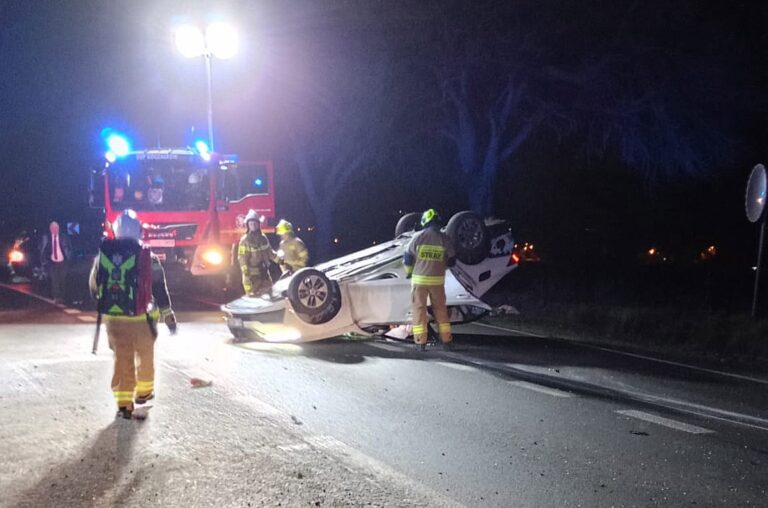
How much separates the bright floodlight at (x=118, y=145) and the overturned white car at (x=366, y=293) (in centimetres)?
768

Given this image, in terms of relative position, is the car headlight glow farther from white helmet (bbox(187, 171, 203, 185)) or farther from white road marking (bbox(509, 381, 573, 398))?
white road marking (bbox(509, 381, 573, 398))

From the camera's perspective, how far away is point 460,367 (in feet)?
25.8

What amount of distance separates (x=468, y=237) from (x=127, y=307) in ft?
17.6

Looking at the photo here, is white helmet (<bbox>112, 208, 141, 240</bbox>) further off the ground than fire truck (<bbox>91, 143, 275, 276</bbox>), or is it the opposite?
fire truck (<bbox>91, 143, 275, 276</bbox>)

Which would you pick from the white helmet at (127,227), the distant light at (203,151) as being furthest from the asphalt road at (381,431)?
the distant light at (203,151)

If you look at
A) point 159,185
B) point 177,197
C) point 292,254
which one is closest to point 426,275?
point 292,254

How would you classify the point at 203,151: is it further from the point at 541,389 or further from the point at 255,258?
the point at 541,389

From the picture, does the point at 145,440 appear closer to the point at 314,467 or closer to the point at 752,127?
the point at 314,467

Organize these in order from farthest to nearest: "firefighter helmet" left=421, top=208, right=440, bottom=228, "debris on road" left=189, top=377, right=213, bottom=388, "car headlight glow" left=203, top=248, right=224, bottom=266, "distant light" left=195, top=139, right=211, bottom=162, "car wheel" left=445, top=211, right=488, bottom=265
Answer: "distant light" left=195, top=139, right=211, bottom=162 → "car headlight glow" left=203, top=248, right=224, bottom=266 → "car wheel" left=445, top=211, right=488, bottom=265 → "firefighter helmet" left=421, top=208, right=440, bottom=228 → "debris on road" left=189, top=377, right=213, bottom=388

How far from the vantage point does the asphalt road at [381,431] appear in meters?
4.26

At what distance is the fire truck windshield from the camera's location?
15.7 meters

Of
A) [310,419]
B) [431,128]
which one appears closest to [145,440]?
[310,419]

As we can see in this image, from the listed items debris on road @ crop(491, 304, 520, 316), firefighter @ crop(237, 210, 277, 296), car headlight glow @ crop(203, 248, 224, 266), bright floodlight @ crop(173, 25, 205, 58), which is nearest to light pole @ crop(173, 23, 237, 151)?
bright floodlight @ crop(173, 25, 205, 58)

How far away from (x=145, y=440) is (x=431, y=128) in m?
16.9
